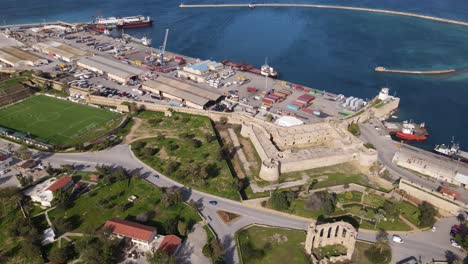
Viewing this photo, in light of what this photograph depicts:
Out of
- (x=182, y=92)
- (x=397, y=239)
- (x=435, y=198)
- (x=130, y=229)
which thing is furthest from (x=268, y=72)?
(x=130, y=229)

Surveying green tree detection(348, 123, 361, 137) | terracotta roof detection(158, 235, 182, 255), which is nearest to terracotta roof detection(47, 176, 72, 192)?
terracotta roof detection(158, 235, 182, 255)

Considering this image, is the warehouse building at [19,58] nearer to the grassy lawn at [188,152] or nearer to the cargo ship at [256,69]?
the grassy lawn at [188,152]

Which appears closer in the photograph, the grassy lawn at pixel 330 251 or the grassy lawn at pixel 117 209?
the grassy lawn at pixel 330 251

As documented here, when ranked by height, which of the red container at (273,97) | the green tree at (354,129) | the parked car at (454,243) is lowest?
the parked car at (454,243)

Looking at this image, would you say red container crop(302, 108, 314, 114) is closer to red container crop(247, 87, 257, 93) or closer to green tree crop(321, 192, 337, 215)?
red container crop(247, 87, 257, 93)

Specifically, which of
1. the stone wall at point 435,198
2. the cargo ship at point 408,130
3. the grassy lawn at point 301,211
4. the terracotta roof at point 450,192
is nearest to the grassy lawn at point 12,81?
the grassy lawn at point 301,211

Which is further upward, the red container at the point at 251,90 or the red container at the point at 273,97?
the red container at the point at 273,97
